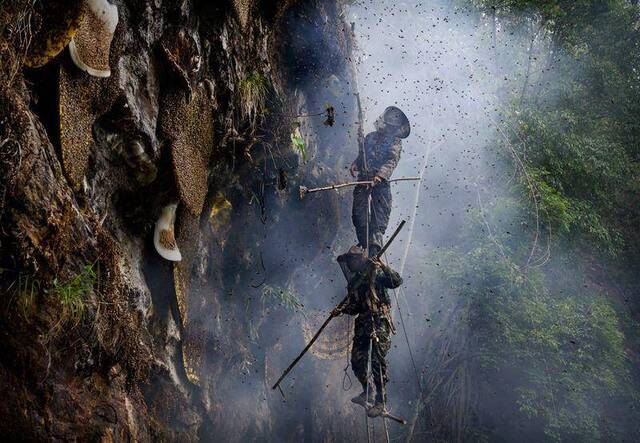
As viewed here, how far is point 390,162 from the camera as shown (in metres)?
7.41

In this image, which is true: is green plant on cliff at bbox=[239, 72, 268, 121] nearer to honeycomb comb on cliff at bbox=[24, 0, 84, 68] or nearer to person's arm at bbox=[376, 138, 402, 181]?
person's arm at bbox=[376, 138, 402, 181]

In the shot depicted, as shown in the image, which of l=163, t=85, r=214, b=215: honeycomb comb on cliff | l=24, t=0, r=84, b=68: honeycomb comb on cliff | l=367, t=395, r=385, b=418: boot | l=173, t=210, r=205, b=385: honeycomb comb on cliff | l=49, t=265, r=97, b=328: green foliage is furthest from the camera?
l=367, t=395, r=385, b=418: boot

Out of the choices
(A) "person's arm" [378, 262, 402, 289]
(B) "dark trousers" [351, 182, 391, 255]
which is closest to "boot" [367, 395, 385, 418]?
(A) "person's arm" [378, 262, 402, 289]

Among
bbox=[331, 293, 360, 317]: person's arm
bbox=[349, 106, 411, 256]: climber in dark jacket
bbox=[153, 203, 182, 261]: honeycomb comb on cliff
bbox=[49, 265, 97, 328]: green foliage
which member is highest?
bbox=[349, 106, 411, 256]: climber in dark jacket

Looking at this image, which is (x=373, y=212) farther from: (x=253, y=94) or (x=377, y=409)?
(x=377, y=409)

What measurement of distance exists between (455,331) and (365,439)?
3.07m

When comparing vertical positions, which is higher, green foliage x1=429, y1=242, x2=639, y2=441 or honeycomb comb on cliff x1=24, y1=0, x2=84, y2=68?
honeycomb comb on cliff x1=24, y1=0, x2=84, y2=68

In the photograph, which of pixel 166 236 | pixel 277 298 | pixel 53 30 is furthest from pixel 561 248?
pixel 53 30

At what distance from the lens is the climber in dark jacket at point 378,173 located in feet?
23.6

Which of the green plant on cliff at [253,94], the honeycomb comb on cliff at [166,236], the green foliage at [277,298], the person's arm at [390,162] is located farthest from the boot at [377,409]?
the green plant on cliff at [253,94]

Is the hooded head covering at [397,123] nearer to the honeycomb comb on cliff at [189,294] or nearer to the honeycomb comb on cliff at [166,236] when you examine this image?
the honeycomb comb on cliff at [189,294]

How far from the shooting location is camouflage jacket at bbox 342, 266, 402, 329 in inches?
238

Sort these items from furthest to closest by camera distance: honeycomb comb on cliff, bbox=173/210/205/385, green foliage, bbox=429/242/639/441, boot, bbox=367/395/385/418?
green foliage, bbox=429/242/639/441 < boot, bbox=367/395/385/418 < honeycomb comb on cliff, bbox=173/210/205/385

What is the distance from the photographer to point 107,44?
3318mm
